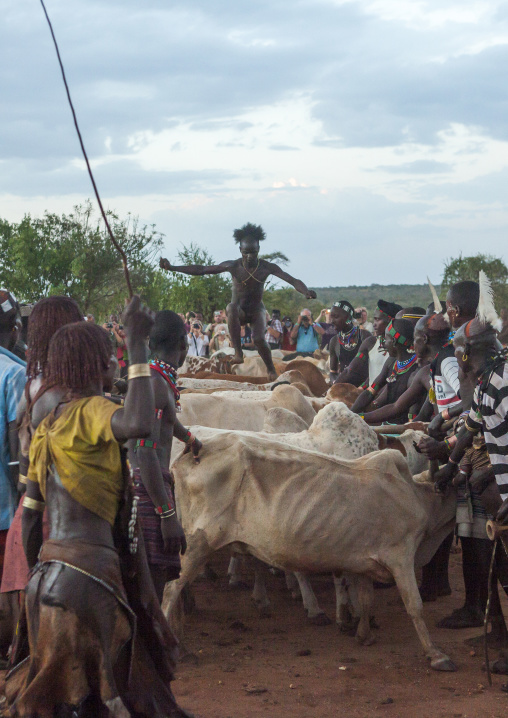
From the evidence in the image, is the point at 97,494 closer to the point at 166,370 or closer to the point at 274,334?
the point at 166,370

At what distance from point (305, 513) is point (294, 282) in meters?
4.93

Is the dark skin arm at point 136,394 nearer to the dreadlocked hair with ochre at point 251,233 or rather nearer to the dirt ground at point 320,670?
the dirt ground at point 320,670

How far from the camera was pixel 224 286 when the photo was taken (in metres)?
25.9

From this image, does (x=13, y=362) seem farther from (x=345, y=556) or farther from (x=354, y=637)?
(x=354, y=637)

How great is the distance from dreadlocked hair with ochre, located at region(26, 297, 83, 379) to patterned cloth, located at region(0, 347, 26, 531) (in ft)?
2.04

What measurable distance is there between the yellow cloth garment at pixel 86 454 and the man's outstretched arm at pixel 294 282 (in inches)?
257

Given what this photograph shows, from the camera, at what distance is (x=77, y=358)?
302cm

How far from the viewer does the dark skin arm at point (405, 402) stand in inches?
262

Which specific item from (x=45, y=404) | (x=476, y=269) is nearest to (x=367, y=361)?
(x=45, y=404)

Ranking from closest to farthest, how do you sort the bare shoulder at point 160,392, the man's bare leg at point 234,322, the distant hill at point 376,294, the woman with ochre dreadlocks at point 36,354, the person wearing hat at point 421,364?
the woman with ochre dreadlocks at point 36,354
the bare shoulder at point 160,392
the person wearing hat at point 421,364
the man's bare leg at point 234,322
the distant hill at point 376,294

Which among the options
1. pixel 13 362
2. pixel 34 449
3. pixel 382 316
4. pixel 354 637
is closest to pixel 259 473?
pixel 354 637

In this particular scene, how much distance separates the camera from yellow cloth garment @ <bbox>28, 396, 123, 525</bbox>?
2873 mm

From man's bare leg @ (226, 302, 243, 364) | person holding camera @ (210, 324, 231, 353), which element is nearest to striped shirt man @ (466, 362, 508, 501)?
man's bare leg @ (226, 302, 243, 364)

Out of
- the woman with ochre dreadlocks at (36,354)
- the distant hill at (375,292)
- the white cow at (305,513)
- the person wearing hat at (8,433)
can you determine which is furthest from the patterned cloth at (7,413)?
the distant hill at (375,292)
